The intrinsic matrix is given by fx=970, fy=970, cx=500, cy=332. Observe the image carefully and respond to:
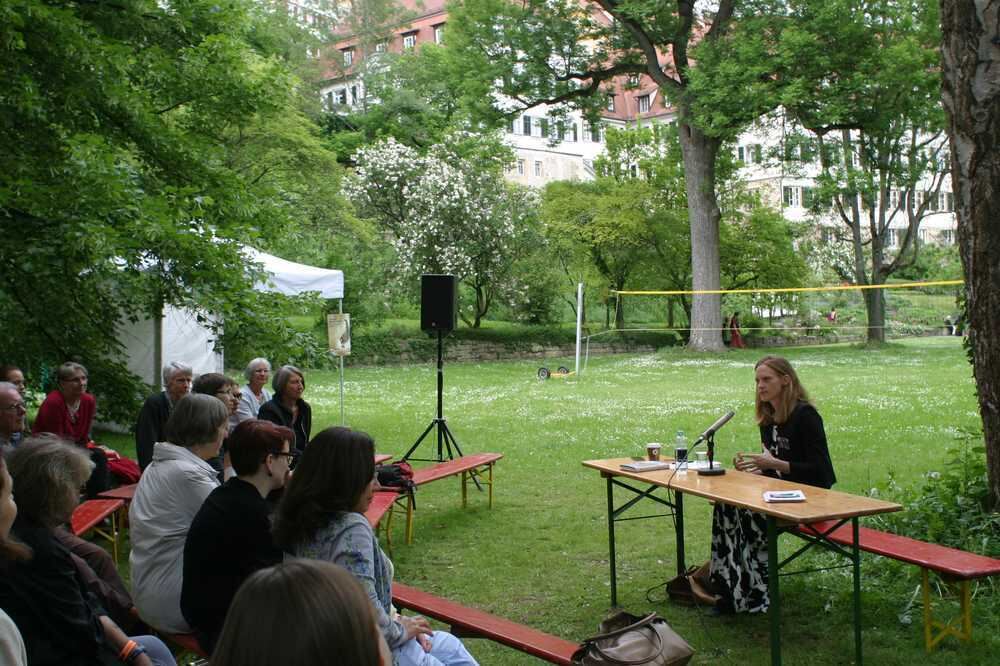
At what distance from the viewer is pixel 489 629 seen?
432 cm

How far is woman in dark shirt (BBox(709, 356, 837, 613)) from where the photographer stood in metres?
5.66

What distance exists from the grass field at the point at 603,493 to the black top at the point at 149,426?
211 cm

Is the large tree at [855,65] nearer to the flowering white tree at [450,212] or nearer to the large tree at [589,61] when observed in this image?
the large tree at [589,61]

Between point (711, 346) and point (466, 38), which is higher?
point (466, 38)

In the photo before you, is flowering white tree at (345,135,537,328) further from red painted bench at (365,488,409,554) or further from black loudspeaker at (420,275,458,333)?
red painted bench at (365,488,409,554)

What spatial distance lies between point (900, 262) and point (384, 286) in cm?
1805

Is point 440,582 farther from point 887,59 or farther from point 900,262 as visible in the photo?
point 900,262

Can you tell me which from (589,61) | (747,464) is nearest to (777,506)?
(747,464)

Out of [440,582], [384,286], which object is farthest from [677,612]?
[384,286]

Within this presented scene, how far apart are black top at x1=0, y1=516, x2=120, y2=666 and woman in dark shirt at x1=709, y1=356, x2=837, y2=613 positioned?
3641 mm

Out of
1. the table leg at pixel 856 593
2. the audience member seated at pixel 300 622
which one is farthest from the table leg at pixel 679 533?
the audience member seated at pixel 300 622

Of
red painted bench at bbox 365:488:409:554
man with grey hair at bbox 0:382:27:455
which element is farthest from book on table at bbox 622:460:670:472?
man with grey hair at bbox 0:382:27:455

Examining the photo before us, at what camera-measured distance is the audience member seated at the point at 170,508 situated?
165 inches

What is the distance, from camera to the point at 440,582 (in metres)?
6.67
